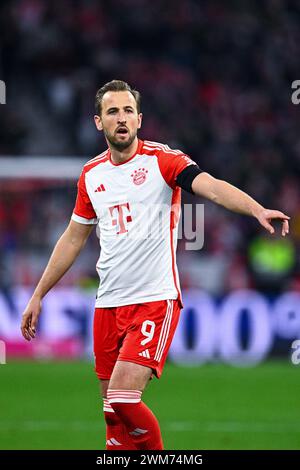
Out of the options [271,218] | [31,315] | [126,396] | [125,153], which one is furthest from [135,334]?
[271,218]

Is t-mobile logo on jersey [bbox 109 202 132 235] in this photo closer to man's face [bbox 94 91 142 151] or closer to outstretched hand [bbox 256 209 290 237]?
man's face [bbox 94 91 142 151]

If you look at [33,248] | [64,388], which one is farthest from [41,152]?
[64,388]

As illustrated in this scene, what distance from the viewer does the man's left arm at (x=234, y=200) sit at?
5559mm

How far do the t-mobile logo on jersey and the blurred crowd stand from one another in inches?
414

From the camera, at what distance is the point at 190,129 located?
2019cm

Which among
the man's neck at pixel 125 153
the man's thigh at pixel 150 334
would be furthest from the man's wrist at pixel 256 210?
the man's neck at pixel 125 153

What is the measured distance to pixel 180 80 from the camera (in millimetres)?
21172

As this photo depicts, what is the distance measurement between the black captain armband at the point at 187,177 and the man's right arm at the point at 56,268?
3.10 feet

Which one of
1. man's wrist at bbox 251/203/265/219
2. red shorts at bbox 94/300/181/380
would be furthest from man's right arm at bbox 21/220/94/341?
man's wrist at bbox 251/203/265/219

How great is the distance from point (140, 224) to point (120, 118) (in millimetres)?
646

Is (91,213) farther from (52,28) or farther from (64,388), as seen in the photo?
(52,28)

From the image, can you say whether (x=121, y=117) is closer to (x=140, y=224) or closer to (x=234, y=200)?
(x=140, y=224)

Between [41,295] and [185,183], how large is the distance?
1.33 metres

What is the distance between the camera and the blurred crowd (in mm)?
19438
